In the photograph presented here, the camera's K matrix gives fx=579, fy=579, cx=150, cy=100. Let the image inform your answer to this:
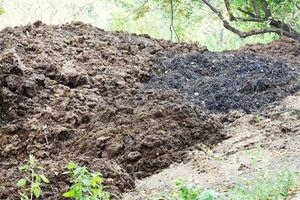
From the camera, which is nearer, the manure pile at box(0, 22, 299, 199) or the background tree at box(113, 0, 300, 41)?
the manure pile at box(0, 22, 299, 199)

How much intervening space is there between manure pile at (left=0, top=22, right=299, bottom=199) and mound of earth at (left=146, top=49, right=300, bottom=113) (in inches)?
0.5

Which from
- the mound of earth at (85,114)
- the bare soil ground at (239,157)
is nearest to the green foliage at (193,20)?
the mound of earth at (85,114)

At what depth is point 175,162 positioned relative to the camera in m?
5.18

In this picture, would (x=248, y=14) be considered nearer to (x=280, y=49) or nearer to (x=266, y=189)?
(x=280, y=49)

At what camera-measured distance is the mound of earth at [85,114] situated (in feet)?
16.8

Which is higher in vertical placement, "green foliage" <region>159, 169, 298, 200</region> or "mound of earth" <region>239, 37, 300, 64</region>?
"mound of earth" <region>239, 37, 300, 64</region>

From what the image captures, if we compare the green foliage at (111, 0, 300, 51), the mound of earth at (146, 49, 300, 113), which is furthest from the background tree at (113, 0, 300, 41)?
the mound of earth at (146, 49, 300, 113)

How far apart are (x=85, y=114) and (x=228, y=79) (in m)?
2.08

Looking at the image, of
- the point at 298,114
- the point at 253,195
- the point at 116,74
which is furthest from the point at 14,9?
the point at 253,195

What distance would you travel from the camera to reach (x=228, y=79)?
23.5 ft

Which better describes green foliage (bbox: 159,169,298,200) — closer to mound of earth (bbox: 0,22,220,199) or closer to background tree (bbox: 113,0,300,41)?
mound of earth (bbox: 0,22,220,199)

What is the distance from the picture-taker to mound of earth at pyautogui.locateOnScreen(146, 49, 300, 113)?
6.52 m

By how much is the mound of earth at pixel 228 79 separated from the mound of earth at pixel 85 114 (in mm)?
278

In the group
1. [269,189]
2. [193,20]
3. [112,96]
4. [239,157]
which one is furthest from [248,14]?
[269,189]
